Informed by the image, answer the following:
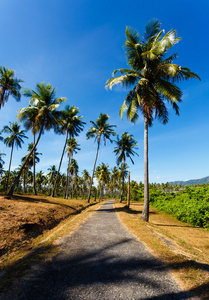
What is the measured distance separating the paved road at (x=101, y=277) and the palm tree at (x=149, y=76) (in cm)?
732

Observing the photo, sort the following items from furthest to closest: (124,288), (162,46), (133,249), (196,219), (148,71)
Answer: (196,219)
(148,71)
(162,46)
(133,249)
(124,288)

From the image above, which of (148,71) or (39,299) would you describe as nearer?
(39,299)

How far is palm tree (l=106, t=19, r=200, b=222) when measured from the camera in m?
10.8

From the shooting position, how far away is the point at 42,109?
1728 centimetres

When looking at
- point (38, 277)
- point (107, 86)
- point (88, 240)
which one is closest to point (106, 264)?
point (38, 277)

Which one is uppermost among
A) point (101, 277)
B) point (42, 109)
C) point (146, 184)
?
point (42, 109)

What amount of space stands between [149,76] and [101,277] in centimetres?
1314

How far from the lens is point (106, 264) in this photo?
139 inches

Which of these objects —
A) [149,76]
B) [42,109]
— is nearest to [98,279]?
[149,76]

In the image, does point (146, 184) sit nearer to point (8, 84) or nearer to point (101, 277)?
point (101, 277)

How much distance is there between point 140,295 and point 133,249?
2.33m

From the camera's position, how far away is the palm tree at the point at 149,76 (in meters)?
10.8

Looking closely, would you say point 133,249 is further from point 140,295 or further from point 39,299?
point 39,299

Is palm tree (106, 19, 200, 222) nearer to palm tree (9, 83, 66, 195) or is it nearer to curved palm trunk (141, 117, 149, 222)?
curved palm trunk (141, 117, 149, 222)
